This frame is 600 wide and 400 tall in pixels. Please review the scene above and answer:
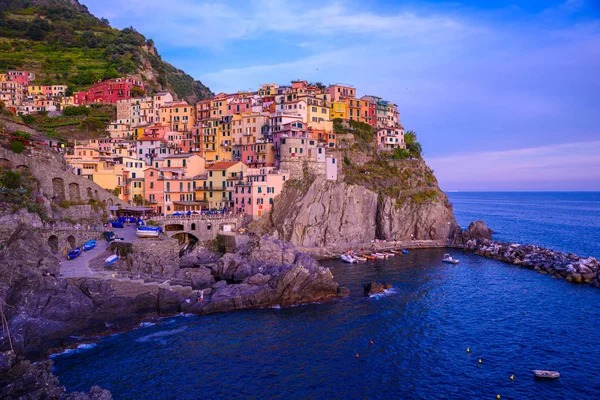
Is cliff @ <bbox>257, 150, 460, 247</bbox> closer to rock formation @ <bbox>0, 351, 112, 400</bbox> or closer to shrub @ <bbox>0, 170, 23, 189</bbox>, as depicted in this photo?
shrub @ <bbox>0, 170, 23, 189</bbox>

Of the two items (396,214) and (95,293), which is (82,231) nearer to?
(95,293)

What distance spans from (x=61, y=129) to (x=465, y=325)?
281 ft

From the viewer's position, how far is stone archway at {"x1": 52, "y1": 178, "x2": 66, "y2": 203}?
5562cm

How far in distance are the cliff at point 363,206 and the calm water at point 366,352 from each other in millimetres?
21481

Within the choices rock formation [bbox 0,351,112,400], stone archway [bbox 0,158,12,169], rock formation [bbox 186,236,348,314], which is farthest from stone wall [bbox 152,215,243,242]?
rock formation [bbox 0,351,112,400]

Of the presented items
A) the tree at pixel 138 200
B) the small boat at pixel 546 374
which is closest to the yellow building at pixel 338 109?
the tree at pixel 138 200

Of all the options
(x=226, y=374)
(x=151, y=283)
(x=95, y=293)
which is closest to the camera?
(x=226, y=374)

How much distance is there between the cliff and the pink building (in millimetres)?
1337

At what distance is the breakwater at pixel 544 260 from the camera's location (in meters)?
55.8

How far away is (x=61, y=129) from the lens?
9125cm

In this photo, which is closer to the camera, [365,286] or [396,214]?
[365,286]

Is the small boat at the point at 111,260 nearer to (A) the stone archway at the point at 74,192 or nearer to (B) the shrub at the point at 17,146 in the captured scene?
(A) the stone archway at the point at 74,192

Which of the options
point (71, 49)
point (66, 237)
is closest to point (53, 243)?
point (66, 237)

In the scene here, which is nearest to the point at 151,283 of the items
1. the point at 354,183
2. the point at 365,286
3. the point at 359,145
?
the point at 365,286
